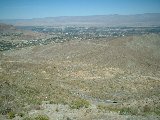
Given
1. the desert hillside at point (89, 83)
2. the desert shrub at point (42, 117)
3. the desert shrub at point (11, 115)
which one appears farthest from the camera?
the desert hillside at point (89, 83)

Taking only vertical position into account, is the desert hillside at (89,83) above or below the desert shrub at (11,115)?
below

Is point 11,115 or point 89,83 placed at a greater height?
point 11,115

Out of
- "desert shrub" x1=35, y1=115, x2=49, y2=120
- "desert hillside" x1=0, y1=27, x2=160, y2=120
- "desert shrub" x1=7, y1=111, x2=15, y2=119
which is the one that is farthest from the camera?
"desert hillside" x1=0, y1=27, x2=160, y2=120

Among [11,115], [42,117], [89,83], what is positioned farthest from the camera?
[89,83]

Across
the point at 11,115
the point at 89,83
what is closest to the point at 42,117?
the point at 11,115

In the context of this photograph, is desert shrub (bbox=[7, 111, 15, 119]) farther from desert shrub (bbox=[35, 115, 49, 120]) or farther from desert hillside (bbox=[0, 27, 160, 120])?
desert shrub (bbox=[35, 115, 49, 120])

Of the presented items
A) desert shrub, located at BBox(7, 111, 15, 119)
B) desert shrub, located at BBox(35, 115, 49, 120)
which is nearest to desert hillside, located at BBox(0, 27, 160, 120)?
desert shrub, located at BBox(7, 111, 15, 119)

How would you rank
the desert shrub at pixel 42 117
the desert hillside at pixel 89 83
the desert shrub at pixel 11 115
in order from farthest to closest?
the desert hillside at pixel 89 83 → the desert shrub at pixel 11 115 → the desert shrub at pixel 42 117

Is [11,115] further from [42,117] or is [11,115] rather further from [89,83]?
[89,83]

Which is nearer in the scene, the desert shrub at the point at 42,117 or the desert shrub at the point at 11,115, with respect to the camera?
the desert shrub at the point at 42,117

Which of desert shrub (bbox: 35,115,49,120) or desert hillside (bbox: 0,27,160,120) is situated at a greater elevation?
desert shrub (bbox: 35,115,49,120)

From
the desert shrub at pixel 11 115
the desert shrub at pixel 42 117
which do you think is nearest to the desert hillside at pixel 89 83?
the desert shrub at pixel 11 115

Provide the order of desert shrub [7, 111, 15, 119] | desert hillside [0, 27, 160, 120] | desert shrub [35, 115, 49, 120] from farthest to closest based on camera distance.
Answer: desert hillside [0, 27, 160, 120] < desert shrub [7, 111, 15, 119] < desert shrub [35, 115, 49, 120]

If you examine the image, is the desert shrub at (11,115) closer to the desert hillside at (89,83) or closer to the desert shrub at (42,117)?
the desert hillside at (89,83)
